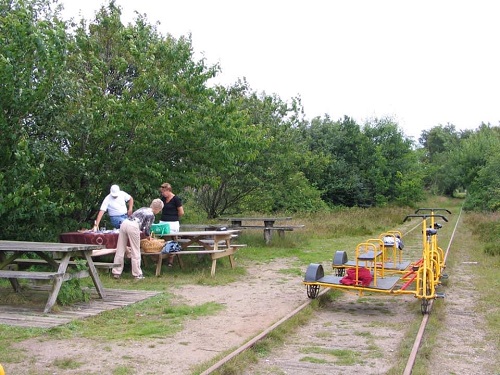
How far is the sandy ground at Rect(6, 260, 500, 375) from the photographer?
564cm

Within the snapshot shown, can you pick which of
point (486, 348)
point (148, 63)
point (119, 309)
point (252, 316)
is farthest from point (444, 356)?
point (148, 63)

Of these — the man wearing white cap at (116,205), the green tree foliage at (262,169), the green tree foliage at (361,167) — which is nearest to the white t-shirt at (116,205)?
the man wearing white cap at (116,205)

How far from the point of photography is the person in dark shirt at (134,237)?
10.4m

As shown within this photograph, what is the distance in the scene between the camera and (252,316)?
8.05 metres

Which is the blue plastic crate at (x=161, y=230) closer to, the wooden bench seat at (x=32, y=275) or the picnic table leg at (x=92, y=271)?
the picnic table leg at (x=92, y=271)

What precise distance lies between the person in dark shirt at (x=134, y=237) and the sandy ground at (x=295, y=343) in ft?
5.23

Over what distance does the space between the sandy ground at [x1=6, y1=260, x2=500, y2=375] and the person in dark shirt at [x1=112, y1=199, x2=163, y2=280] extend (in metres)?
1.60

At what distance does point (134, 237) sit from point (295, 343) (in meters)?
4.73

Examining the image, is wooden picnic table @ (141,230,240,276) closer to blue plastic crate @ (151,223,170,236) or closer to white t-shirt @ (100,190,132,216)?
blue plastic crate @ (151,223,170,236)

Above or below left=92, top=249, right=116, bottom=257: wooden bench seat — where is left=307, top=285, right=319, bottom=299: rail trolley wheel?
below

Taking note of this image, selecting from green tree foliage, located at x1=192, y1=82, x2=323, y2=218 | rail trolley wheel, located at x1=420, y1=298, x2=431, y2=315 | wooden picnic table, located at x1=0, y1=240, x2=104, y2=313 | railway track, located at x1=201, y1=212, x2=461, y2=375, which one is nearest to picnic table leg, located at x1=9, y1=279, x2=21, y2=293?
wooden picnic table, located at x1=0, y1=240, x2=104, y2=313

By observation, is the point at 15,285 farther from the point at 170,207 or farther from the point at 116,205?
the point at 170,207

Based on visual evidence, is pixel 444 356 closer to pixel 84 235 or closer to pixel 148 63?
pixel 84 235

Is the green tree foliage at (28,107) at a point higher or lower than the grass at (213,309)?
higher
